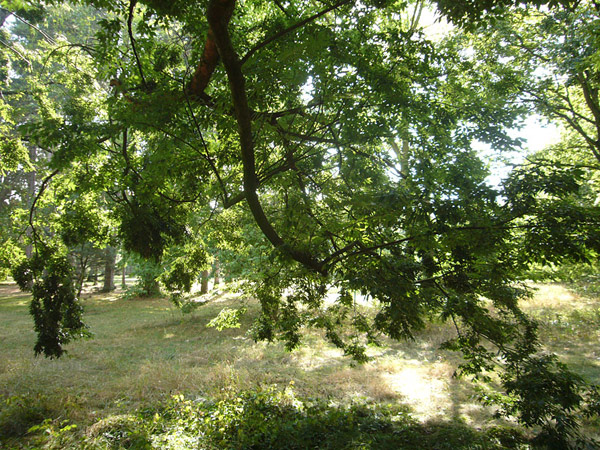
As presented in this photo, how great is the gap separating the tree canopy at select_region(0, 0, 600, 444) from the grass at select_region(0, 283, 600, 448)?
144 centimetres

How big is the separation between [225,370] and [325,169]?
5.44m

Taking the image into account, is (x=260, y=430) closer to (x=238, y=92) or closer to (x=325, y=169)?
(x=325, y=169)

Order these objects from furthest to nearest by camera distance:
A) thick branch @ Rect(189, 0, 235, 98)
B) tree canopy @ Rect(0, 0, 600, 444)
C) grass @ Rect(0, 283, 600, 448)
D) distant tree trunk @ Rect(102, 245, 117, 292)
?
1. distant tree trunk @ Rect(102, 245, 117, 292)
2. grass @ Rect(0, 283, 600, 448)
3. tree canopy @ Rect(0, 0, 600, 444)
4. thick branch @ Rect(189, 0, 235, 98)

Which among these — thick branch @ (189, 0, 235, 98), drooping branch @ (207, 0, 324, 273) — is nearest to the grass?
drooping branch @ (207, 0, 324, 273)

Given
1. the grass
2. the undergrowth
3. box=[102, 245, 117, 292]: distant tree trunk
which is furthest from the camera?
box=[102, 245, 117, 292]: distant tree trunk

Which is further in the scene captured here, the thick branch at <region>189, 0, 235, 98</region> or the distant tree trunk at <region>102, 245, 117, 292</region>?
the distant tree trunk at <region>102, 245, 117, 292</region>

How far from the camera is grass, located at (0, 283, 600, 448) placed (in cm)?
647

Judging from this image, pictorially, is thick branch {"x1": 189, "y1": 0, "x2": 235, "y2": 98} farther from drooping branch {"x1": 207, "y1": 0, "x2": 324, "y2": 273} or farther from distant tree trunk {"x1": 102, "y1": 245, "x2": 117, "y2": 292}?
distant tree trunk {"x1": 102, "y1": 245, "x2": 117, "y2": 292}

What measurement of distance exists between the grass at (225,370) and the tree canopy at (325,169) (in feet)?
4.74

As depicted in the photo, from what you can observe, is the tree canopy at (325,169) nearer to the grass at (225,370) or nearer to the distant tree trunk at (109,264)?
the grass at (225,370)

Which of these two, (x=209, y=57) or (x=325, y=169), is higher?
(x=209, y=57)

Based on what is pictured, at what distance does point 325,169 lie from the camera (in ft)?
18.3

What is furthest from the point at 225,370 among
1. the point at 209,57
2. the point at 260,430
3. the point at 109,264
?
the point at 109,264

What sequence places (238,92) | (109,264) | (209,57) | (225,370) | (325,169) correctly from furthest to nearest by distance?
(109,264) → (225,370) → (325,169) → (209,57) → (238,92)
